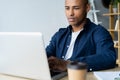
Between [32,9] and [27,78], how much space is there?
272 cm

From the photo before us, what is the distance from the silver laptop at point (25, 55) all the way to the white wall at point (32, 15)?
2495 mm

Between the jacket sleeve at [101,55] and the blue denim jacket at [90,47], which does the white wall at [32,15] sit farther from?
the jacket sleeve at [101,55]

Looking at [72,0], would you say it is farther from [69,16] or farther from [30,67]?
[30,67]

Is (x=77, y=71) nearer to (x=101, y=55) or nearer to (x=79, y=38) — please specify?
(x=101, y=55)

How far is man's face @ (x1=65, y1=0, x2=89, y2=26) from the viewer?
1823 millimetres

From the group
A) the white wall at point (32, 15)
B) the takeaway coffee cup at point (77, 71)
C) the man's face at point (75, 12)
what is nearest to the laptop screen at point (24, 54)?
the takeaway coffee cup at point (77, 71)

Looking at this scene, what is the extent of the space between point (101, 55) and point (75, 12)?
1.62 feet

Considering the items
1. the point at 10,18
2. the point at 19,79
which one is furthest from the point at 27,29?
the point at 19,79

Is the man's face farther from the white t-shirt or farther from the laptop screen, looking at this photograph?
the laptop screen

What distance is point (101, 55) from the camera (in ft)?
4.84

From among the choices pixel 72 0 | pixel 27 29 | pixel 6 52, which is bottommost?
pixel 27 29

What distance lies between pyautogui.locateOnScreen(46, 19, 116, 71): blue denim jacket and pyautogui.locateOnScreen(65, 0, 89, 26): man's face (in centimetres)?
7

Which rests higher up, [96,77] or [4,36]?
[4,36]

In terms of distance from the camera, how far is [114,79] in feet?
3.82
